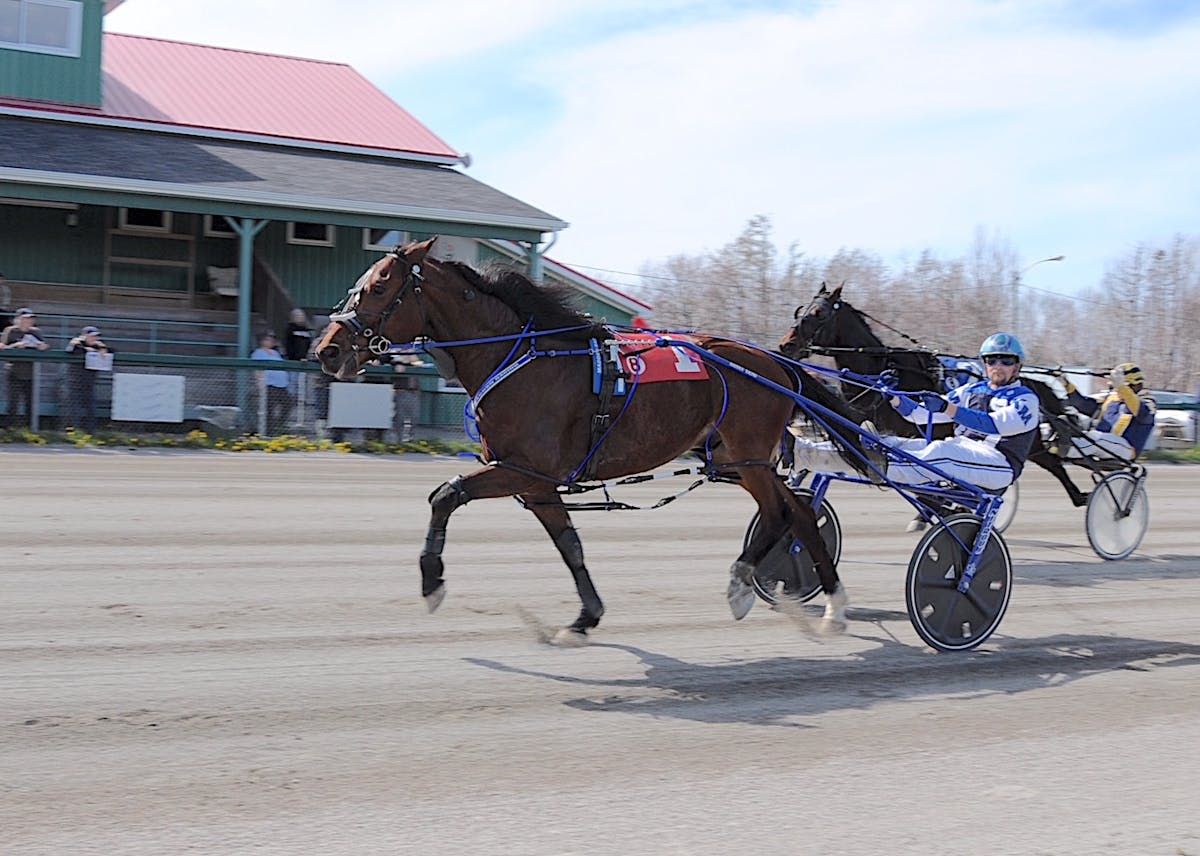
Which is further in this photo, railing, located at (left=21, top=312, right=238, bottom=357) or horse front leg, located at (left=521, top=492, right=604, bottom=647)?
railing, located at (left=21, top=312, right=238, bottom=357)

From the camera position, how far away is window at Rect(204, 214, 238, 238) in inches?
913

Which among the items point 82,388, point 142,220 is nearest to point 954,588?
point 82,388

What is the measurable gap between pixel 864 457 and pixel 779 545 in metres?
0.72

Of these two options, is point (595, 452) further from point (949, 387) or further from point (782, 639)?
point (949, 387)

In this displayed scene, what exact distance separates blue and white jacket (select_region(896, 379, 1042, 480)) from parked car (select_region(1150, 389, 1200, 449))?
18.3 m

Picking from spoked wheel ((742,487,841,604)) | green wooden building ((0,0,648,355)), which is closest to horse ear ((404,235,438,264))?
spoked wheel ((742,487,841,604))

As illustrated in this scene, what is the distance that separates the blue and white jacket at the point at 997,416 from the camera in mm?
7211

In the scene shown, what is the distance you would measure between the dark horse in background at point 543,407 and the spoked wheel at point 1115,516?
15.0 ft

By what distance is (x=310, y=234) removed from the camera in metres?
24.2

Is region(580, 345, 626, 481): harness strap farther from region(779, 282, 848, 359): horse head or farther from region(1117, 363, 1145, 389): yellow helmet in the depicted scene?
region(1117, 363, 1145, 389): yellow helmet

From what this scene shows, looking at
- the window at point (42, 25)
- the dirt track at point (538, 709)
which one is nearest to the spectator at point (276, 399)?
the dirt track at point (538, 709)

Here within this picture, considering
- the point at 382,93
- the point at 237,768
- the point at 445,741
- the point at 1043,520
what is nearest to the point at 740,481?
the point at 445,741

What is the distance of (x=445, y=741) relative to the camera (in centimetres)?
492

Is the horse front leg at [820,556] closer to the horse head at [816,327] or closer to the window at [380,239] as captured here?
the horse head at [816,327]
